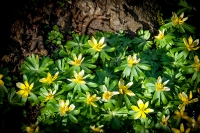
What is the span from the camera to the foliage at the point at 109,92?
2.30 m

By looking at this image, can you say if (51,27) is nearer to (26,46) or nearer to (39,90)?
(26,46)

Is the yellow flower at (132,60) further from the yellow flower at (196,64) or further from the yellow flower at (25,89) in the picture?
the yellow flower at (25,89)

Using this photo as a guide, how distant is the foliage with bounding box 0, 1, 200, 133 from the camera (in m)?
2.30

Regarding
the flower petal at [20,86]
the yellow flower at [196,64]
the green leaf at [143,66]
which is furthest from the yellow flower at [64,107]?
the yellow flower at [196,64]

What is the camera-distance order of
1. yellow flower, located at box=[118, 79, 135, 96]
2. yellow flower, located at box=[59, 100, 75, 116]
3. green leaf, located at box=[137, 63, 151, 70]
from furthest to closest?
green leaf, located at box=[137, 63, 151, 70]
yellow flower, located at box=[118, 79, 135, 96]
yellow flower, located at box=[59, 100, 75, 116]

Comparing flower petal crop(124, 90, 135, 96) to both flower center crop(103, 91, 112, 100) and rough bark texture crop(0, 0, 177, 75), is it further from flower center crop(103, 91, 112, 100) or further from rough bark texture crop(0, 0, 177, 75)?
rough bark texture crop(0, 0, 177, 75)

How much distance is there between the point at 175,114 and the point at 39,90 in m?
1.65

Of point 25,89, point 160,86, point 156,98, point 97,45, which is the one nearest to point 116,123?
point 156,98

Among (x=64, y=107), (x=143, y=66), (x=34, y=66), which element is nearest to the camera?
(x=64, y=107)

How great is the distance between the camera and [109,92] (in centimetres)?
229

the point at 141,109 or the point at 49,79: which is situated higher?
the point at 49,79

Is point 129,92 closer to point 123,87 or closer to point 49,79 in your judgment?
point 123,87

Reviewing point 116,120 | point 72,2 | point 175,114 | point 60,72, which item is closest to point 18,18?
point 72,2

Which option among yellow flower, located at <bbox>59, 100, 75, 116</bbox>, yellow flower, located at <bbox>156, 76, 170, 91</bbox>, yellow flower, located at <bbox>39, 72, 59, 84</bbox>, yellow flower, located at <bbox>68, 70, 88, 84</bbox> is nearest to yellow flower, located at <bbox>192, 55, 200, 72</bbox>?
yellow flower, located at <bbox>156, 76, 170, 91</bbox>
